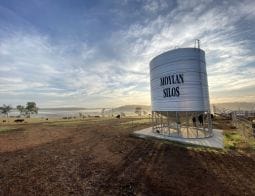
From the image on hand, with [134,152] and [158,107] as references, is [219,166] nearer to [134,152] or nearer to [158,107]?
[134,152]

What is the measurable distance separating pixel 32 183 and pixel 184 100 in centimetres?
1162

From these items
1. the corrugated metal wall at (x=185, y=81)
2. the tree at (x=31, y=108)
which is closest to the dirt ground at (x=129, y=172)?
the corrugated metal wall at (x=185, y=81)

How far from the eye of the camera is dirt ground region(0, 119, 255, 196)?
6.88m

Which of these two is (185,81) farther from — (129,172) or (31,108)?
(31,108)

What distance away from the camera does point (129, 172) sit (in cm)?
856

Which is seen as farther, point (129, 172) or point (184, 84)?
point (184, 84)

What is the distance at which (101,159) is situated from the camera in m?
10.8

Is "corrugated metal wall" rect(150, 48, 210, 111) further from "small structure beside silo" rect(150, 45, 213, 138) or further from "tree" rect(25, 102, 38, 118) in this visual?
"tree" rect(25, 102, 38, 118)

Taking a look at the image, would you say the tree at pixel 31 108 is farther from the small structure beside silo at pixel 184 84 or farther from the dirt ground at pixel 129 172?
the small structure beside silo at pixel 184 84


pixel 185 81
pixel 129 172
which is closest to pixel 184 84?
pixel 185 81

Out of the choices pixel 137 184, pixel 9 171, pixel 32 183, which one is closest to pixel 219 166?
pixel 137 184

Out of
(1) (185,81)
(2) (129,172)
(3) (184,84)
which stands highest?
(1) (185,81)

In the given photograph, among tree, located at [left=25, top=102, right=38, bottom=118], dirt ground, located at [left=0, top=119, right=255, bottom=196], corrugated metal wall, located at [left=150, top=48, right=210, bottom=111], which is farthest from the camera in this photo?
tree, located at [left=25, top=102, right=38, bottom=118]

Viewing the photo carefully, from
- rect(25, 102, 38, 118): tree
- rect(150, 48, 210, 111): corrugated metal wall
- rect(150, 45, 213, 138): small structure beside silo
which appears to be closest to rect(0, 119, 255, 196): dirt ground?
rect(150, 45, 213, 138): small structure beside silo
